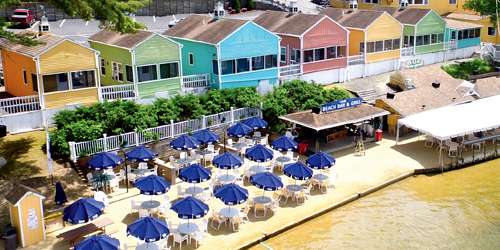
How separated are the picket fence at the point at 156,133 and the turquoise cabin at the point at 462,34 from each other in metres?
27.7

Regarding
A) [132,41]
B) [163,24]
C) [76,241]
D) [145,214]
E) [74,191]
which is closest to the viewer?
[76,241]

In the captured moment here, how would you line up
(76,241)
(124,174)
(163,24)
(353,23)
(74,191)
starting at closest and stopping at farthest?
(76,241) → (74,191) → (124,174) → (353,23) → (163,24)

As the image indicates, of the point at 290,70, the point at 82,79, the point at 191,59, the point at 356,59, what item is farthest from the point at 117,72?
the point at 356,59

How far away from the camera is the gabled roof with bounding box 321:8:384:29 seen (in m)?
48.6

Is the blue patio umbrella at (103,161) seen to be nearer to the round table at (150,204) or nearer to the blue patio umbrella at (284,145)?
the round table at (150,204)

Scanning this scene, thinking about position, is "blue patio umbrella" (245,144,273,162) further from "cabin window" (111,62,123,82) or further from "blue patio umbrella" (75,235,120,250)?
"cabin window" (111,62,123,82)

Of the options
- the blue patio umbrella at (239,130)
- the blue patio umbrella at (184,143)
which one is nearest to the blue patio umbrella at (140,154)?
the blue patio umbrella at (184,143)

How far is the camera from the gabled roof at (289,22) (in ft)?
145

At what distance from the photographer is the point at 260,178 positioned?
2569 centimetres

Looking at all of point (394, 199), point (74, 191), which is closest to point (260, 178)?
point (394, 199)

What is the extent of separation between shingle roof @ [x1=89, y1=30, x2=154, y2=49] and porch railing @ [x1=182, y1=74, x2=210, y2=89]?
4.11m

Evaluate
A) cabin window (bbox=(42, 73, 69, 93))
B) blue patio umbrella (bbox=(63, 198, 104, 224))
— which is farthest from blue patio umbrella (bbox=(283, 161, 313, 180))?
cabin window (bbox=(42, 73, 69, 93))

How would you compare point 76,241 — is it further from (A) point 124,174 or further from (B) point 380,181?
(B) point 380,181

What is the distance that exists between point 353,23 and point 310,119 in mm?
19228
